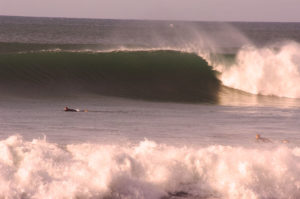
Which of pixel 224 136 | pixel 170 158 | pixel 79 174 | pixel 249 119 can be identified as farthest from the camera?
pixel 249 119

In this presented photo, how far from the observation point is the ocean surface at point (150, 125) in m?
7.64

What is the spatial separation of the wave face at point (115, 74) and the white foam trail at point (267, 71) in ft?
2.63

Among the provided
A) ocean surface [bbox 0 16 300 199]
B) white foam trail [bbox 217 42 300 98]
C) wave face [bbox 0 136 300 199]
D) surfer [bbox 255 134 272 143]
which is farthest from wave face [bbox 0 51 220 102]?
wave face [bbox 0 136 300 199]

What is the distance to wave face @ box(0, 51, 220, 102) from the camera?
696 inches

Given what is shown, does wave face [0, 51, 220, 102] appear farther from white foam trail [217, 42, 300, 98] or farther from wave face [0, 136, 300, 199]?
wave face [0, 136, 300, 199]

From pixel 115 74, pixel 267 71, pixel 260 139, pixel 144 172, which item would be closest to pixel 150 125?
pixel 260 139

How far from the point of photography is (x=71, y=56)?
2241 cm

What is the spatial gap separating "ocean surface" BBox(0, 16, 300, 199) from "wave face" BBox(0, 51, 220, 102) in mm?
38

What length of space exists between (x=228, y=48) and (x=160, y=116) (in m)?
17.2

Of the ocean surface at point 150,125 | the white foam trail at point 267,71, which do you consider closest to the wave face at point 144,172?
the ocean surface at point 150,125

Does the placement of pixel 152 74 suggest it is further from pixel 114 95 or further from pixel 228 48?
pixel 228 48

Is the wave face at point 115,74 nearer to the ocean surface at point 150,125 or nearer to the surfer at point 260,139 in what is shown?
→ the ocean surface at point 150,125

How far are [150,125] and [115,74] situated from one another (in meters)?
9.18

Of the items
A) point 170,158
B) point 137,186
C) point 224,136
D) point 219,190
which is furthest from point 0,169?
point 224,136
